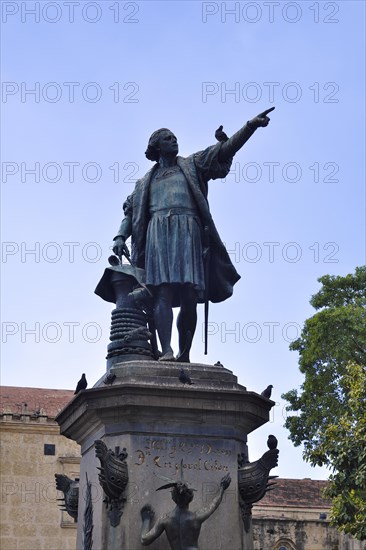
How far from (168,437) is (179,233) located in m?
2.14

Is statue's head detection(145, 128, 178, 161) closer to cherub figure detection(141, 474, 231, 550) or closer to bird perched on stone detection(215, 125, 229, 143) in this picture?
bird perched on stone detection(215, 125, 229, 143)

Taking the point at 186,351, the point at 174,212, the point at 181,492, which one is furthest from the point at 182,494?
A: the point at 174,212

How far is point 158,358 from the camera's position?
32.3 ft

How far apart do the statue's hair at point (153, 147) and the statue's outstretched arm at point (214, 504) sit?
3.51 meters

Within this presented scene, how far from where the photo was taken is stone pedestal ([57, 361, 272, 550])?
8656 mm

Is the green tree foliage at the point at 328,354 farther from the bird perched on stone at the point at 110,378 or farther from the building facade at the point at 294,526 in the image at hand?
the bird perched on stone at the point at 110,378

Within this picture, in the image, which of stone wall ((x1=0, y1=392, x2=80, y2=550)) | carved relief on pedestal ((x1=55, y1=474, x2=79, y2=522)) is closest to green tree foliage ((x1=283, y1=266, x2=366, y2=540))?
stone wall ((x1=0, y1=392, x2=80, y2=550))

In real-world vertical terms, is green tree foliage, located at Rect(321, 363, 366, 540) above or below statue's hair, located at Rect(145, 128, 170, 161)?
below

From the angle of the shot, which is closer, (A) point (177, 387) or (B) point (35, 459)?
(A) point (177, 387)

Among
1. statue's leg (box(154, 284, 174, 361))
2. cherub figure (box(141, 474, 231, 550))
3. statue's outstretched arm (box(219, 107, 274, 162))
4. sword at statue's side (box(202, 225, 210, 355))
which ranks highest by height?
statue's outstretched arm (box(219, 107, 274, 162))

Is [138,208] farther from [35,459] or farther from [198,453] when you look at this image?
[35,459]

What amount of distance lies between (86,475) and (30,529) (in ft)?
98.7

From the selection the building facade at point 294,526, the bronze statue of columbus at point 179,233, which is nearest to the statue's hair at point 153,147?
the bronze statue of columbus at point 179,233

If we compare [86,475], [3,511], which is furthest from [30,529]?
[86,475]
